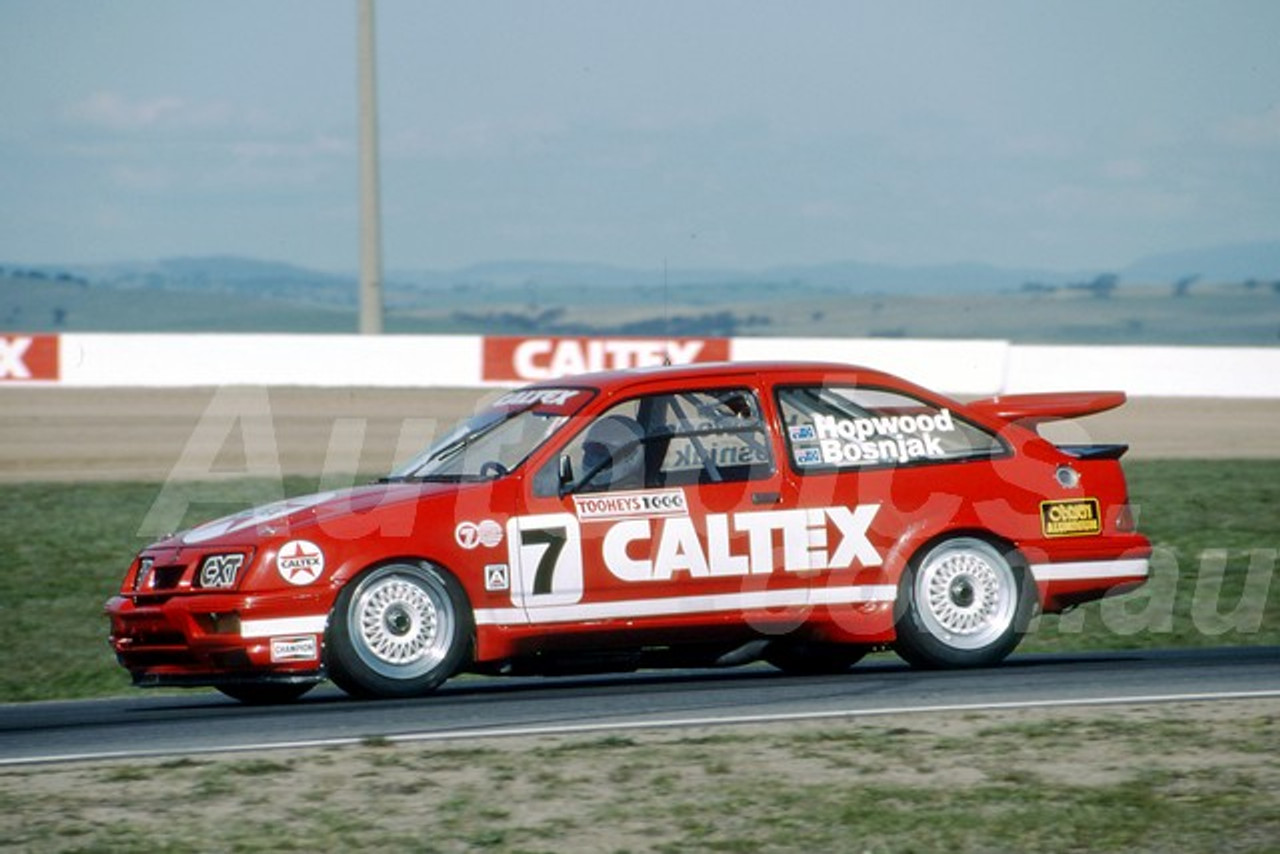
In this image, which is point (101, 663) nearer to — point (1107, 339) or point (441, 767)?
point (441, 767)

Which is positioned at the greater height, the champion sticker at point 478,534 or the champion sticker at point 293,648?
the champion sticker at point 478,534

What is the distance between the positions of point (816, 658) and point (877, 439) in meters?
1.23

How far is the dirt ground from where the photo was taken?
78.9ft

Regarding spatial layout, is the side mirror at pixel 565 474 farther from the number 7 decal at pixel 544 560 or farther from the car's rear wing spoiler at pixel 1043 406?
the car's rear wing spoiler at pixel 1043 406

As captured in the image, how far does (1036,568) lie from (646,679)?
199 cm

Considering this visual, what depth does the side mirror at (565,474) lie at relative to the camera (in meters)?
9.40

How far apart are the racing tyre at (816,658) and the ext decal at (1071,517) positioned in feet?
3.54

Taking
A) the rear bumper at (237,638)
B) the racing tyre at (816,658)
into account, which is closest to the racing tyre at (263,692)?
the rear bumper at (237,638)

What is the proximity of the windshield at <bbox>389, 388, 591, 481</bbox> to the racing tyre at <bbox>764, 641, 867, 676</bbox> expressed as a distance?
61.7 inches

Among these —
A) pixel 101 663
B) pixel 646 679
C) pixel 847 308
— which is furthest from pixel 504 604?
pixel 847 308

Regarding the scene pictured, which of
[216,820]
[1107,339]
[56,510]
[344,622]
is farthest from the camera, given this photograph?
[1107,339]

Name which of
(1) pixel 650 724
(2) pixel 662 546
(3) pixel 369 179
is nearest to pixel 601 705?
(1) pixel 650 724

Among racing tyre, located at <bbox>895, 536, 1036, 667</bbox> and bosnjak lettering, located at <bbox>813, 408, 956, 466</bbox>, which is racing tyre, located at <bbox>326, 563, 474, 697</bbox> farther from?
racing tyre, located at <bbox>895, 536, 1036, 667</bbox>

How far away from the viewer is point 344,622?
29.3 ft
